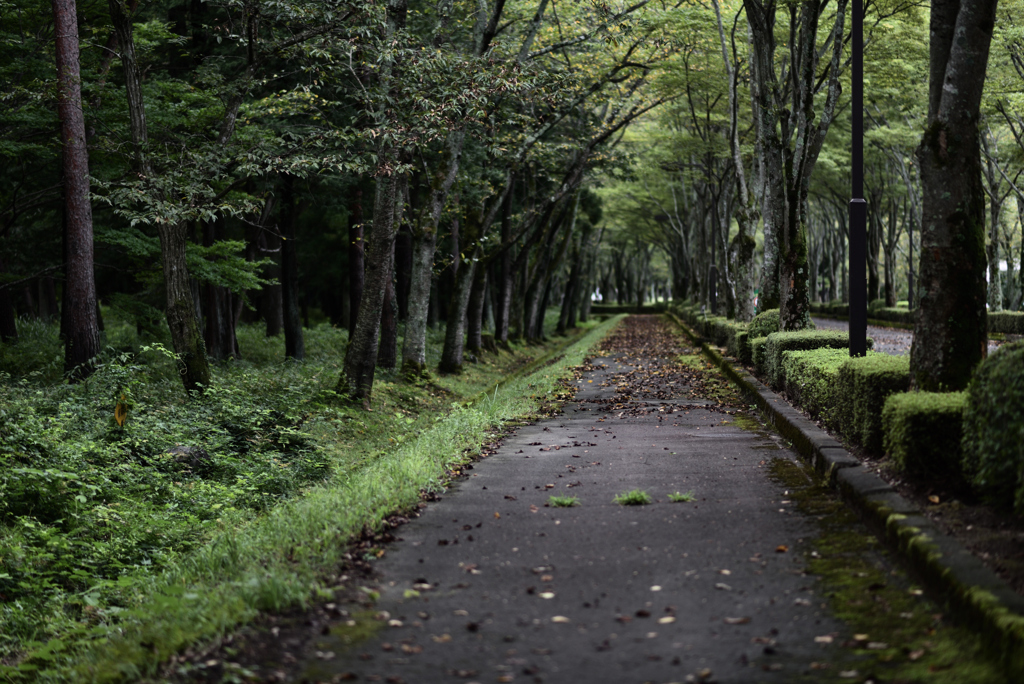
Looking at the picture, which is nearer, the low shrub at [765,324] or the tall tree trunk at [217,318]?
the low shrub at [765,324]

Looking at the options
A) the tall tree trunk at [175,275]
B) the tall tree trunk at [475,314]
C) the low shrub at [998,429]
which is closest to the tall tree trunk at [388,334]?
the tall tree trunk at [475,314]

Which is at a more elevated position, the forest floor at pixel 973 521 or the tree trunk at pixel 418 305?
the tree trunk at pixel 418 305

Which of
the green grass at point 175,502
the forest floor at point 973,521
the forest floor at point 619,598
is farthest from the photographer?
the green grass at point 175,502

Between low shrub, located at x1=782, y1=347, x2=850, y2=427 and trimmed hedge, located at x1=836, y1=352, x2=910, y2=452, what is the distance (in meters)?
0.49

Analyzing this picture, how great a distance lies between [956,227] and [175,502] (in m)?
7.61

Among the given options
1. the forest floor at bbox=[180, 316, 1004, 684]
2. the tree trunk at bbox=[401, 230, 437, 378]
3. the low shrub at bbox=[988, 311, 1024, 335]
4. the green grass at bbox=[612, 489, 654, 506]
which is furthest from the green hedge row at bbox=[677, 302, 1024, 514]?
the low shrub at bbox=[988, 311, 1024, 335]

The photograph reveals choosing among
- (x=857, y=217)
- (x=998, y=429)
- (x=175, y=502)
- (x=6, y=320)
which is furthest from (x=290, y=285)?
(x=998, y=429)

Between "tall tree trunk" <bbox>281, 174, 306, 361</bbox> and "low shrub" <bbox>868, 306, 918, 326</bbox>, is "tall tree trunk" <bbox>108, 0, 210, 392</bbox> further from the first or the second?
Result: "low shrub" <bbox>868, 306, 918, 326</bbox>

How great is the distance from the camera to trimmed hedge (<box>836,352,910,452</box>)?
7.40 m

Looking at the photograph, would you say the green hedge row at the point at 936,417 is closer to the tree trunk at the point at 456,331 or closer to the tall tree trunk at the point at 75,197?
the tall tree trunk at the point at 75,197

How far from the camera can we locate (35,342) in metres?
18.3

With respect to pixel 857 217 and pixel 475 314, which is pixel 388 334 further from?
pixel 857 217

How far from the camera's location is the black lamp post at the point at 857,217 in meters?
9.99

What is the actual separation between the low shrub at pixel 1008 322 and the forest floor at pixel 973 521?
22.8 metres
